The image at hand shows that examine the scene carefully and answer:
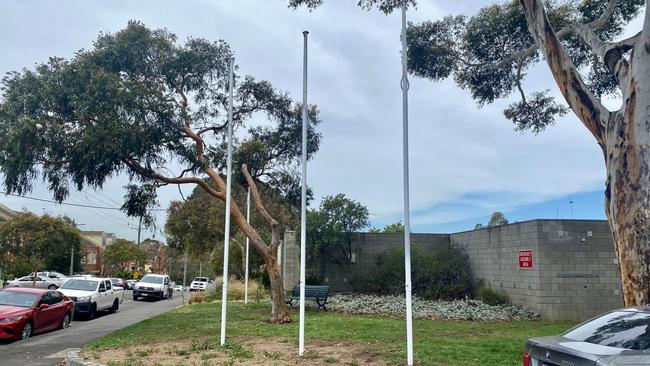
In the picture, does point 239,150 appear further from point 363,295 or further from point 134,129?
point 363,295

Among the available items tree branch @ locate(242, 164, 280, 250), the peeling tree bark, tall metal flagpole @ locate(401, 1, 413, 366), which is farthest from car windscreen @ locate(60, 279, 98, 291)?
the peeling tree bark

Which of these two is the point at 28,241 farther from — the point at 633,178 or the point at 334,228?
the point at 633,178

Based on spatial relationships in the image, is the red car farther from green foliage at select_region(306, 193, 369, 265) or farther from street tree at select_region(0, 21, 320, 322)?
green foliage at select_region(306, 193, 369, 265)

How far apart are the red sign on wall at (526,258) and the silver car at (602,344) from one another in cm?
1217

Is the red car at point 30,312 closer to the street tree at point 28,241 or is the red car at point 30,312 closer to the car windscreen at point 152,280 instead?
the car windscreen at point 152,280

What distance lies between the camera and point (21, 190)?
15273mm

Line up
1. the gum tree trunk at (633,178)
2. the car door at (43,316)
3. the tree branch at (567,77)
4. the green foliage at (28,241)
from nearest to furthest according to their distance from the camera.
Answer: the gum tree trunk at (633,178) → the tree branch at (567,77) → the car door at (43,316) → the green foliage at (28,241)

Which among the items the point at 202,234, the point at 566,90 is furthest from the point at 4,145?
the point at 202,234

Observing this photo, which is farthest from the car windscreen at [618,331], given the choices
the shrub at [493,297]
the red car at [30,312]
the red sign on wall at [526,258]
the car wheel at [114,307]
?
the car wheel at [114,307]

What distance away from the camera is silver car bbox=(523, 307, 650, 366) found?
4.91 metres

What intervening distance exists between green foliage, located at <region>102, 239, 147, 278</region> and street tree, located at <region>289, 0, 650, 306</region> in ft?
190

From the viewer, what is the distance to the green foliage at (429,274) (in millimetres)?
21438

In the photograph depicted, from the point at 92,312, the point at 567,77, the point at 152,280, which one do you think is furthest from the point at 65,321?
the point at 152,280

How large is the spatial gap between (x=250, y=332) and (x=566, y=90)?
28.9ft
